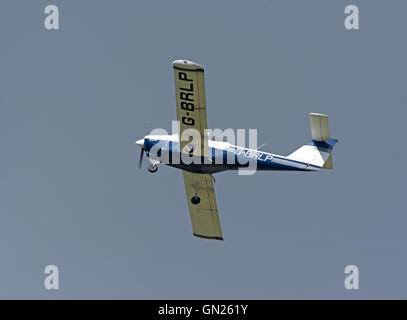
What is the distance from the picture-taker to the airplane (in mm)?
28359

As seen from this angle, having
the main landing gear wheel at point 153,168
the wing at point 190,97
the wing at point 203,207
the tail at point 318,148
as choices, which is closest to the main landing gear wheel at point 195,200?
the wing at point 203,207

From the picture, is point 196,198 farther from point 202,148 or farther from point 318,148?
point 318,148

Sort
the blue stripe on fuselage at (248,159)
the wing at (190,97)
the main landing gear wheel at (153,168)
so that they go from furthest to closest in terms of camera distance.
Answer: the main landing gear wheel at (153,168)
the blue stripe on fuselage at (248,159)
the wing at (190,97)

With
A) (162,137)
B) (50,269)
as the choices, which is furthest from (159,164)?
(50,269)

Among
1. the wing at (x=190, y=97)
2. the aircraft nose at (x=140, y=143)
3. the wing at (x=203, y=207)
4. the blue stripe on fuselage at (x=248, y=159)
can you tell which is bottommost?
the wing at (x=203, y=207)

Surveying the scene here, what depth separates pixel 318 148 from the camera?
30125 mm

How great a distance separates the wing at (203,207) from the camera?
31453 mm

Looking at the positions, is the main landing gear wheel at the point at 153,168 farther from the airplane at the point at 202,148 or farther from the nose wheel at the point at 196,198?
the nose wheel at the point at 196,198

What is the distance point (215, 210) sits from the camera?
1277 inches

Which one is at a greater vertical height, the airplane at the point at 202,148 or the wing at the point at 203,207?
the airplane at the point at 202,148

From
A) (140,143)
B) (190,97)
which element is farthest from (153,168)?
(190,97)

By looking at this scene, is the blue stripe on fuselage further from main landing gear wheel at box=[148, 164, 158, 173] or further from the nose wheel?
the nose wheel

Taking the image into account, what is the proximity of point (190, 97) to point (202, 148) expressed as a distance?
2050 mm

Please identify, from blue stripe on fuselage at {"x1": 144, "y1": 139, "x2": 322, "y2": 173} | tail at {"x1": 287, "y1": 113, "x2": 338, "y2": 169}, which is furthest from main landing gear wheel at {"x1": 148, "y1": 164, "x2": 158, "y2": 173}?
tail at {"x1": 287, "y1": 113, "x2": 338, "y2": 169}
